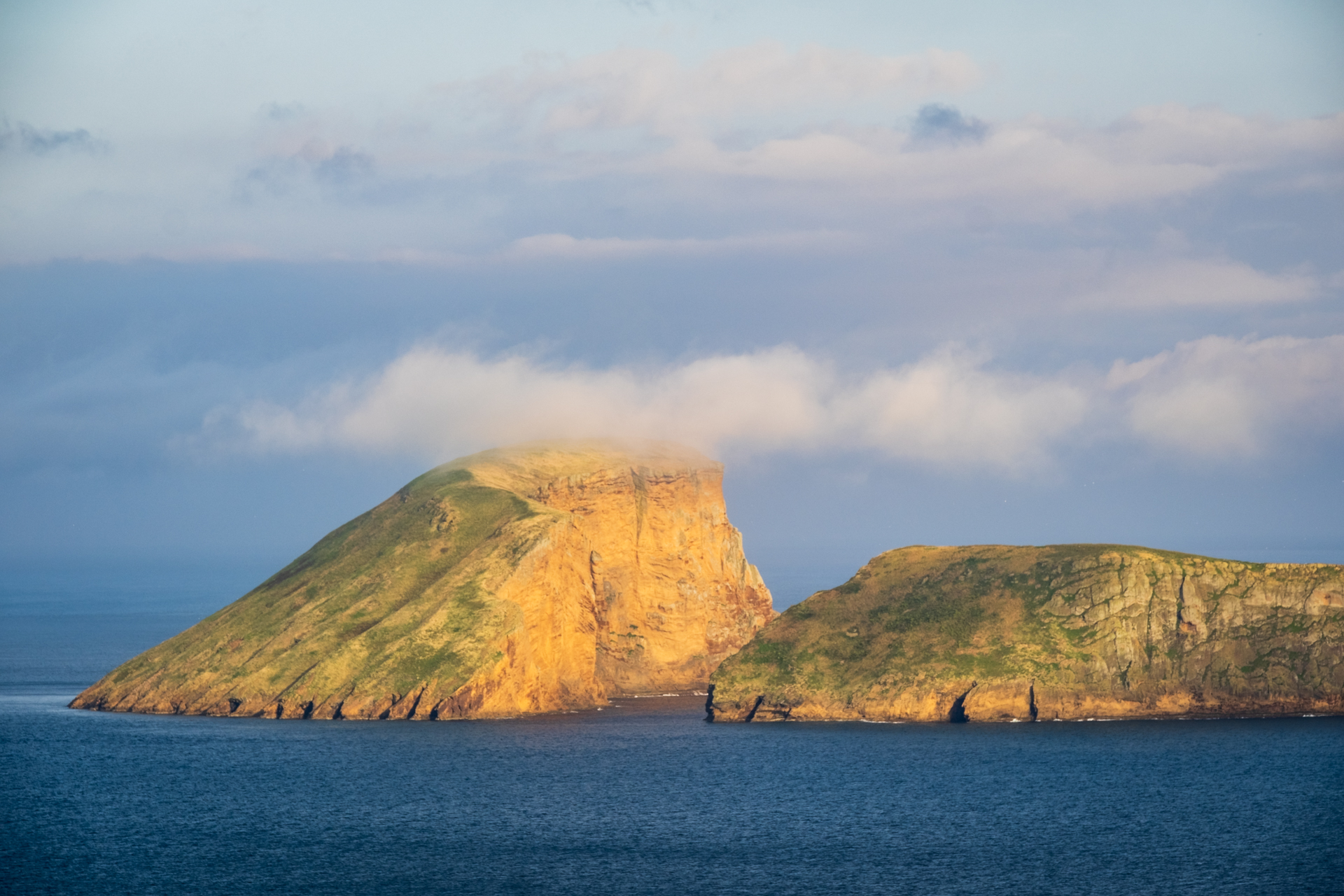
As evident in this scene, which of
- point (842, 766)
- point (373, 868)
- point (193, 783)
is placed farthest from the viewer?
point (842, 766)

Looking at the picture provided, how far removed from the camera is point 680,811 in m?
150

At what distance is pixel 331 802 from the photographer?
153 m

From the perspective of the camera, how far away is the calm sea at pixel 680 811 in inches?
4840

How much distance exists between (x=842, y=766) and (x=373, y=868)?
66885 millimetres

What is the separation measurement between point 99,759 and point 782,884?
99001 millimetres

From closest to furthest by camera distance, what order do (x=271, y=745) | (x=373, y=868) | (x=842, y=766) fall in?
(x=373, y=868), (x=842, y=766), (x=271, y=745)

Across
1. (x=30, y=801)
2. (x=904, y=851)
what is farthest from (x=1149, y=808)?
(x=30, y=801)

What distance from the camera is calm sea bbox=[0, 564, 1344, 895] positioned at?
403 ft

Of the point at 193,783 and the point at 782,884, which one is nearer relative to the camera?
the point at 782,884

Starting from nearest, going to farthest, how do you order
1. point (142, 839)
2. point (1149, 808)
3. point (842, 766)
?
point (142, 839) → point (1149, 808) → point (842, 766)

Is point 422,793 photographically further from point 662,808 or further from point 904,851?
point 904,851

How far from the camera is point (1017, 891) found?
118 m

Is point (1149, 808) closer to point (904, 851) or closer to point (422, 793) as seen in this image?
point (904, 851)

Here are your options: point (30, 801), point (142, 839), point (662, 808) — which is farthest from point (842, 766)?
point (30, 801)
